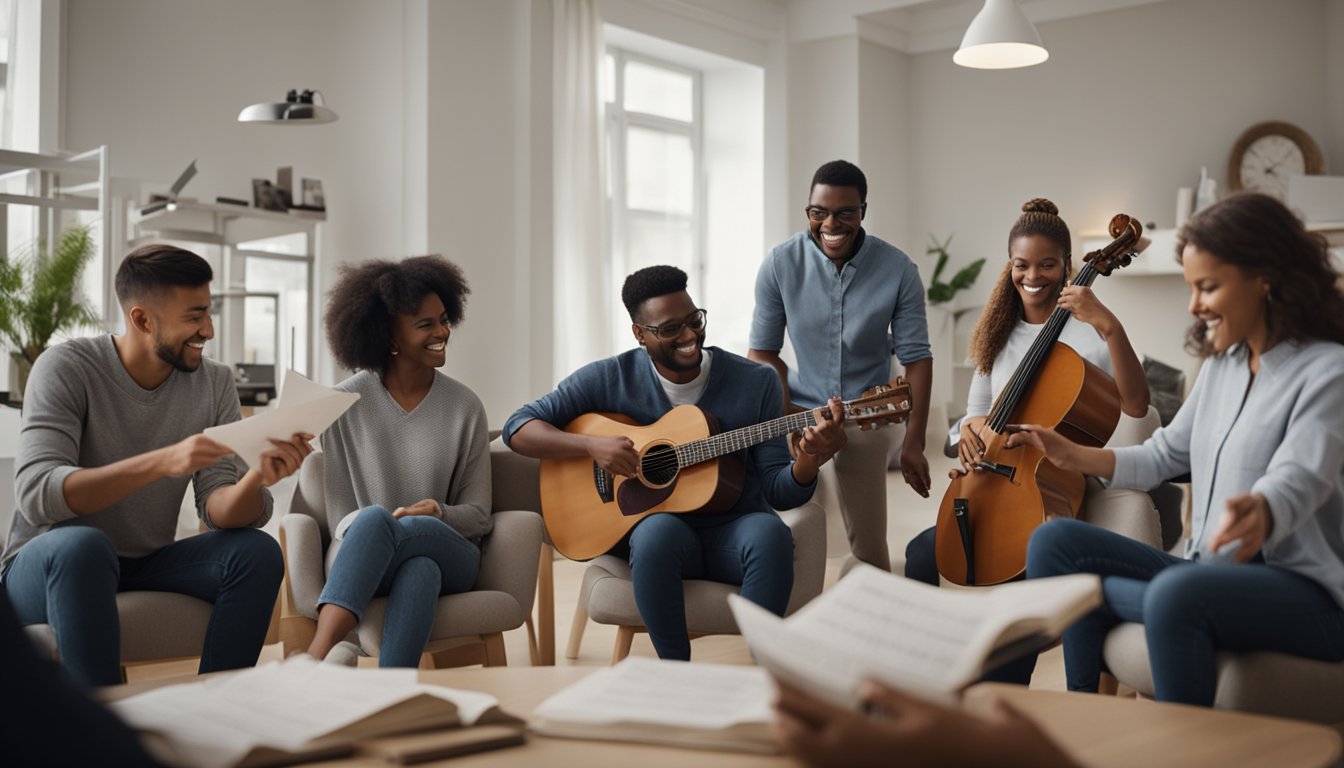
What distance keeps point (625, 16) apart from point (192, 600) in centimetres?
519

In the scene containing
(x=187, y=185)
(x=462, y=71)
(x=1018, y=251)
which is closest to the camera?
(x=1018, y=251)

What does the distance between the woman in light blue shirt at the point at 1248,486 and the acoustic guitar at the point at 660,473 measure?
2.57 ft

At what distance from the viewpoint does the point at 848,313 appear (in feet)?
11.5

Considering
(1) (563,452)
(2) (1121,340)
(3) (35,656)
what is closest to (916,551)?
(2) (1121,340)

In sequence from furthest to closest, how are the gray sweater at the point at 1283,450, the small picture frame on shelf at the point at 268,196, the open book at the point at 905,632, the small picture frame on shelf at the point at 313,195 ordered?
the small picture frame on shelf at the point at 313,195 < the small picture frame on shelf at the point at 268,196 < the gray sweater at the point at 1283,450 < the open book at the point at 905,632

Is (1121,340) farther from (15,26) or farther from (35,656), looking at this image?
(15,26)

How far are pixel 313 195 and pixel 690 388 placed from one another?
11.6 feet

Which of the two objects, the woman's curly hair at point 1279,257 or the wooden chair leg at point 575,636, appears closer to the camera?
the woman's curly hair at point 1279,257

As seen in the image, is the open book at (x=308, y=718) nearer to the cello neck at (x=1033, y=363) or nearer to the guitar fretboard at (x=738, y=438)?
the guitar fretboard at (x=738, y=438)

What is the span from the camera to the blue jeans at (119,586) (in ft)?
7.38

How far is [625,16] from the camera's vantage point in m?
6.92

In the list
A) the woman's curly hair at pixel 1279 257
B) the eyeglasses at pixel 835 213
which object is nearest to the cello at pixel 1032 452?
the woman's curly hair at pixel 1279 257

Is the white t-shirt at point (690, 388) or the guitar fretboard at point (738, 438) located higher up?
the white t-shirt at point (690, 388)

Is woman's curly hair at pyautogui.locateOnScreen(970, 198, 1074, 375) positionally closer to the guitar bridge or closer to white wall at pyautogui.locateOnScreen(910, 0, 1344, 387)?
the guitar bridge
